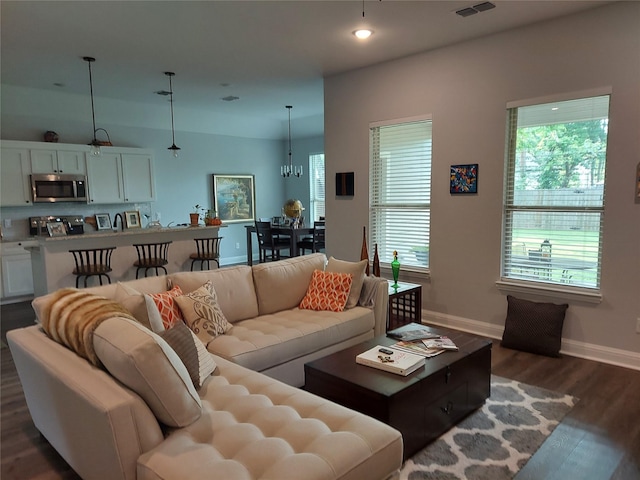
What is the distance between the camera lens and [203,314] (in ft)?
9.48

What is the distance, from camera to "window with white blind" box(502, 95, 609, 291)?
3609 millimetres

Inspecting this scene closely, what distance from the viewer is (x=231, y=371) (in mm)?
2373

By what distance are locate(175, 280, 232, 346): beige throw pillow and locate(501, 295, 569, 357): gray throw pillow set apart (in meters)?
2.57

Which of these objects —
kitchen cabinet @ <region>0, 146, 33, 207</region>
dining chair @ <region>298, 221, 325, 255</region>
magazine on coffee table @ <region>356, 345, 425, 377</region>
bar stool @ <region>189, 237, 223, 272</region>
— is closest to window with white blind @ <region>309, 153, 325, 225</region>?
dining chair @ <region>298, 221, 325, 255</region>

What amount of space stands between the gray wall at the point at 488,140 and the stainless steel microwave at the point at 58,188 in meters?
3.89

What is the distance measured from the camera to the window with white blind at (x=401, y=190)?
473cm

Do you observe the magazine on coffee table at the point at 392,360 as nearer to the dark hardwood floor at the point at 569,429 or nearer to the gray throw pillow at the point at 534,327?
the dark hardwood floor at the point at 569,429

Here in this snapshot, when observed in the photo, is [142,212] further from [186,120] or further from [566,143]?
[566,143]

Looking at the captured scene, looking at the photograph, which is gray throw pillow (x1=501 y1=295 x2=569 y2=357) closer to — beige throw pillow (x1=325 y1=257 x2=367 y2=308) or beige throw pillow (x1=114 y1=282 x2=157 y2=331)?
beige throw pillow (x1=325 y1=257 x2=367 y2=308)

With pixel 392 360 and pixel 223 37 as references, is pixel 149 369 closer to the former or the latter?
pixel 392 360

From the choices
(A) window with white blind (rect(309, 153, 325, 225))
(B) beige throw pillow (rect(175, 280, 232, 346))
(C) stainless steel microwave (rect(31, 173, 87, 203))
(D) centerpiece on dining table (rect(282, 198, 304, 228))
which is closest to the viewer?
(B) beige throw pillow (rect(175, 280, 232, 346))

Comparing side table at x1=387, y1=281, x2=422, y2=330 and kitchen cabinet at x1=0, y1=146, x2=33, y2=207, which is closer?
side table at x1=387, y1=281, x2=422, y2=330

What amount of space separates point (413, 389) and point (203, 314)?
56.6 inches

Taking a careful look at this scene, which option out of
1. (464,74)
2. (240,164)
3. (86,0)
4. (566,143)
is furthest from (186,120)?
(566,143)
